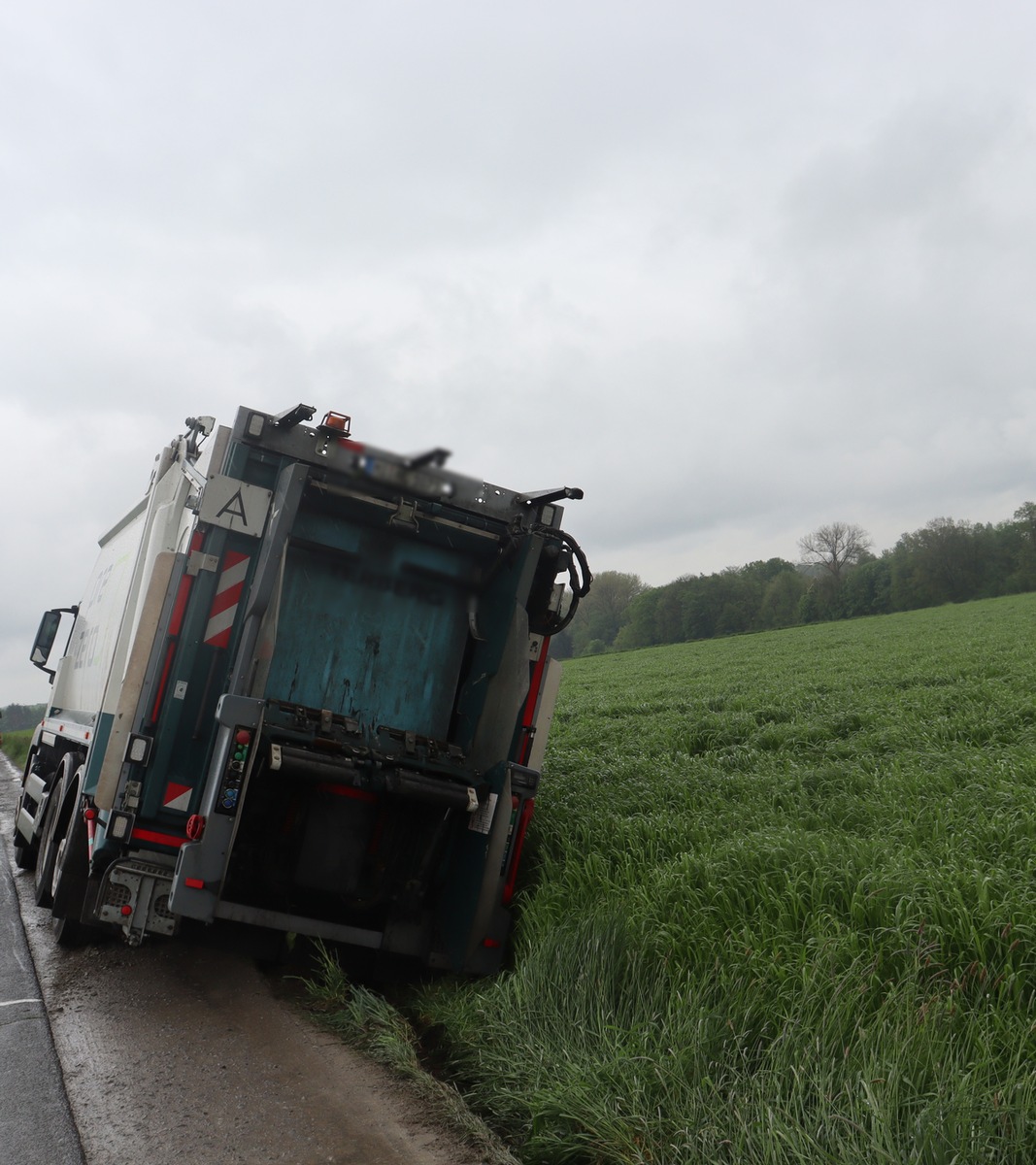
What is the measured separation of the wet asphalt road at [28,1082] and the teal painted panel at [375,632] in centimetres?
194

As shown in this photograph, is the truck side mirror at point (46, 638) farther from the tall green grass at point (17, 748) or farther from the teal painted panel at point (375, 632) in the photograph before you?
the tall green grass at point (17, 748)

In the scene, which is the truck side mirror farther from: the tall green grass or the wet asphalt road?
the tall green grass

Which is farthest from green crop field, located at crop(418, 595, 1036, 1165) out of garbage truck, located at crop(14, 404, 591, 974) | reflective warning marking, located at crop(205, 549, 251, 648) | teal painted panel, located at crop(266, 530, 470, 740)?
reflective warning marking, located at crop(205, 549, 251, 648)

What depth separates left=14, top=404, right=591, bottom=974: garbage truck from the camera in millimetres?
4844

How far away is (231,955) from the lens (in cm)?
577

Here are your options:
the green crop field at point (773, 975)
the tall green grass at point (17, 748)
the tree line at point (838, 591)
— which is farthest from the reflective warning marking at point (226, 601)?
the tree line at point (838, 591)

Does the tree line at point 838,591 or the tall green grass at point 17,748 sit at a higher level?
the tree line at point 838,591

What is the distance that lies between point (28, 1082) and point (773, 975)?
303cm

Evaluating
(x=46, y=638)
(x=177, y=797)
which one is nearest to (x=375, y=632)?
(x=177, y=797)

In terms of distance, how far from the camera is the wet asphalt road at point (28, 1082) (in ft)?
10.6

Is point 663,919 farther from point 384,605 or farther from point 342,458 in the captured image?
point 342,458

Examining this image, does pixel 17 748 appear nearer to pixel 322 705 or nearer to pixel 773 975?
pixel 322 705

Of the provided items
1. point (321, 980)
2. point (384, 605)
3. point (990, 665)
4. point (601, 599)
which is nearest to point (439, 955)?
point (321, 980)

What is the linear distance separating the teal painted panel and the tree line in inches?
1851
